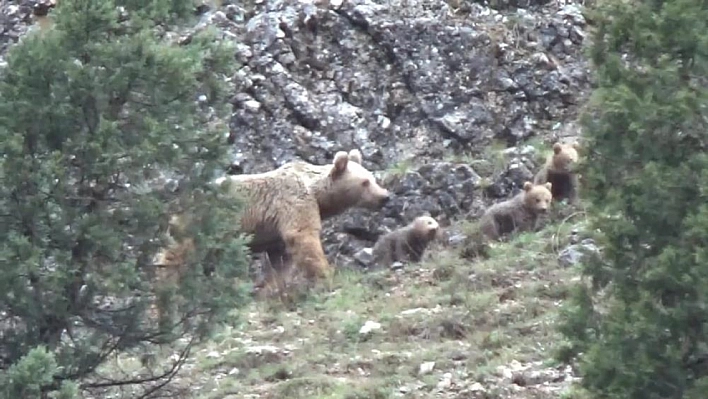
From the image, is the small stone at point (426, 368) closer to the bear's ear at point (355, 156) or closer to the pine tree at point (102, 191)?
the pine tree at point (102, 191)

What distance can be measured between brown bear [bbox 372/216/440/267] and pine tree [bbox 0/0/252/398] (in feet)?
18.5

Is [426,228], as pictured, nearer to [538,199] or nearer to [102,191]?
[538,199]

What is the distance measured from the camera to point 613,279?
23.4ft

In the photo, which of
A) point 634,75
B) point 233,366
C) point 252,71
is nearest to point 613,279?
point 634,75

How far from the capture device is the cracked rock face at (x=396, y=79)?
17281mm

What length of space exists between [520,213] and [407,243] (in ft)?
3.96

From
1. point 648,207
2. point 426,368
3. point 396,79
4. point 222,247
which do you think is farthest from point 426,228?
point 648,207

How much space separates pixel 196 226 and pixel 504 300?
389cm

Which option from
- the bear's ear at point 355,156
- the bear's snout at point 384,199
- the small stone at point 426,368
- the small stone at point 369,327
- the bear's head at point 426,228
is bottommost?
the bear's snout at point 384,199

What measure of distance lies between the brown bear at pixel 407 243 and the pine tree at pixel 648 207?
700cm

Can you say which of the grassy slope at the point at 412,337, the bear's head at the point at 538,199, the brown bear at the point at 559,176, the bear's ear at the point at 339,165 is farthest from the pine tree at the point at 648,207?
the brown bear at the point at 559,176

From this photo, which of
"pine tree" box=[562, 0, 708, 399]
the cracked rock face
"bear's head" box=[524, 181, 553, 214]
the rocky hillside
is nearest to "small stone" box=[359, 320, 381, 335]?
the rocky hillside

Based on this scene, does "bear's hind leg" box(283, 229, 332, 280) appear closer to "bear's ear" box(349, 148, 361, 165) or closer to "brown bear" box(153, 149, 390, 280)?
"brown bear" box(153, 149, 390, 280)

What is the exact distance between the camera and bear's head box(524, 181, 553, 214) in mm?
14688
